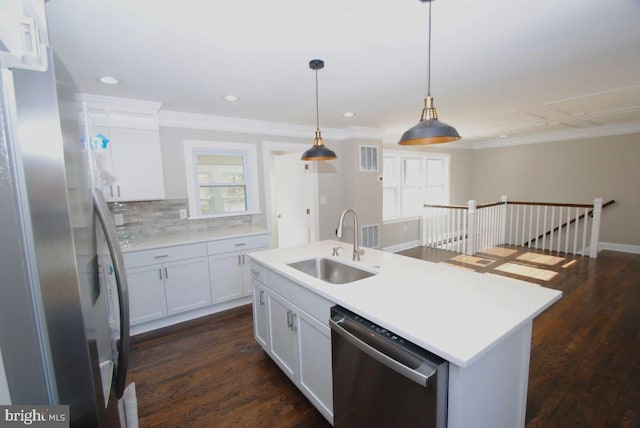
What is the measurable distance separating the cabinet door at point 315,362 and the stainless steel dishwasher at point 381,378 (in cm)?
10

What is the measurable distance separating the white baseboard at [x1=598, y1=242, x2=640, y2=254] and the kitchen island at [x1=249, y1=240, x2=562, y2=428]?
5.92 m

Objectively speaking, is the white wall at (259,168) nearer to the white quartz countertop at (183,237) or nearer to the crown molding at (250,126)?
the crown molding at (250,126)

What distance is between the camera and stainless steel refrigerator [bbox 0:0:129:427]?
533 millimetres

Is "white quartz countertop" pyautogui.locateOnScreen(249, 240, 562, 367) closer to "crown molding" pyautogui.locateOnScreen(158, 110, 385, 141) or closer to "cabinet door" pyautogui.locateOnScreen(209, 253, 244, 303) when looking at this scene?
"cabinet door" pyautogui.locateOnScreen(209, 253, 244, 303)

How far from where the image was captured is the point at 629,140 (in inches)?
199

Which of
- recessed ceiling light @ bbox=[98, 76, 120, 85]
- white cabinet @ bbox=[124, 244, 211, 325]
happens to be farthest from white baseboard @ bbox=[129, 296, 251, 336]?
recessed ceiling light @ bbox=[98, 76, 120, 85]

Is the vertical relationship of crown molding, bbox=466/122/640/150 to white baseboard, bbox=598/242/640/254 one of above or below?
above

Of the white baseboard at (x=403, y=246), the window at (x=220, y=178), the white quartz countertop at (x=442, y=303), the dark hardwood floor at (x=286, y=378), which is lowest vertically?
the dark hardwood floor at (x=286, y=378)

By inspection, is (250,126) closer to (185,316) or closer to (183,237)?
(183,237)

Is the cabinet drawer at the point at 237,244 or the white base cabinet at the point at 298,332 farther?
the cabinet drawer at the point at 237,244

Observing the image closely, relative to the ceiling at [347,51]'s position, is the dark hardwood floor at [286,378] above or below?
below

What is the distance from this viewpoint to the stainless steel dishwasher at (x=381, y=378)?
1.00 metres

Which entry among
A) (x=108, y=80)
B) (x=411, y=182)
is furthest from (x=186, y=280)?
(x=411, y=182)

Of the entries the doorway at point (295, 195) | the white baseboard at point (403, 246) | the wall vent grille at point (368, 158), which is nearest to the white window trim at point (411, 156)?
the white baseboard at point (403, 246)
